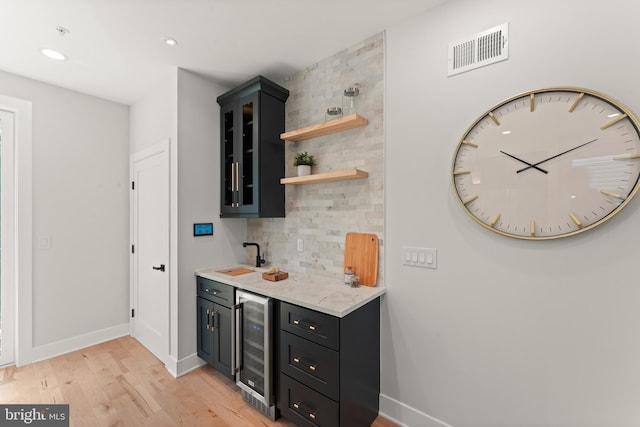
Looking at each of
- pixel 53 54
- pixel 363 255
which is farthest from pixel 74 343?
pixel 363 255

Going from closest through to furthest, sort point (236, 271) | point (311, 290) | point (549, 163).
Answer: point (549, 163)
point (311, 290)
point (236, 271)

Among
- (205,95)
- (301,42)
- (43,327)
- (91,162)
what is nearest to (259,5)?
(301,42)

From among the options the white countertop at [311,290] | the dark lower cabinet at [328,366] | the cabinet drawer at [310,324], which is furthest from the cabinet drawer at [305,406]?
the white countertop at [311,290]

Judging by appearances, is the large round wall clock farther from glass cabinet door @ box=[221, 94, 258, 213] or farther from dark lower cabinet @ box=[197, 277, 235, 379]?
dark lower cabinet @ box=[197, 277, 235, 379]

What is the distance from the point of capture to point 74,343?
9.66ft

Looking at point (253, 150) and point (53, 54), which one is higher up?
point (53, 54)

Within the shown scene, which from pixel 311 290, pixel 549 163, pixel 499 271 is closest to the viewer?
pixel 549 163

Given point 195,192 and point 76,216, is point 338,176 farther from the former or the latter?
point 76,216

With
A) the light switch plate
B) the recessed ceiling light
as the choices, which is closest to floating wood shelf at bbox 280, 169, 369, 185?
the light switch plate

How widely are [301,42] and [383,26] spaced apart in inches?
25.3

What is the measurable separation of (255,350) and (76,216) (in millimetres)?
2611

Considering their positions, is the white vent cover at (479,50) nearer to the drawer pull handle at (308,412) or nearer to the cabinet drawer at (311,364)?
the cabinet drawer at (311,364)

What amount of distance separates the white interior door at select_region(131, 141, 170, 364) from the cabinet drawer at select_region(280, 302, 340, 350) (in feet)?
4.79

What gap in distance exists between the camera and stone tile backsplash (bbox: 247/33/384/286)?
82.7 inches
